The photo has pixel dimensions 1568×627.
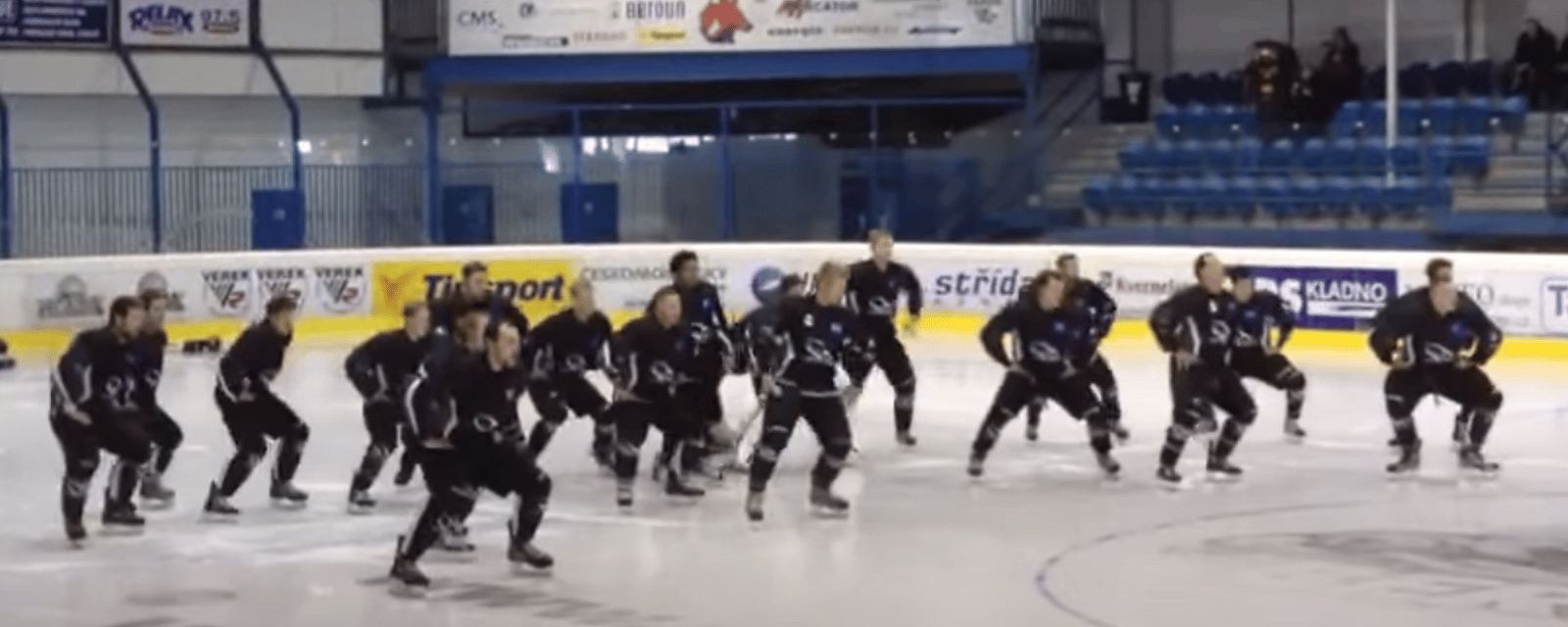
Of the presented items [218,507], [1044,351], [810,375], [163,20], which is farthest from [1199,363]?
[163,20]

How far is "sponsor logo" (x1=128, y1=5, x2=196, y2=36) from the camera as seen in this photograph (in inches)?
1436

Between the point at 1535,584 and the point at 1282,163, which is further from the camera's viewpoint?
the point at 1282,163

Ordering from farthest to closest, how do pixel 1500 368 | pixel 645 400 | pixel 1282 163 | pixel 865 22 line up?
pixel 865 22 < pixel 1282 163 < pixel 1500 368 < pixel 645 400

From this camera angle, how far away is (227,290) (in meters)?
30.6

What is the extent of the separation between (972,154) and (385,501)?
18.9 meters

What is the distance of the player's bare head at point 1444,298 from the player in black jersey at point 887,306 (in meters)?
4.09

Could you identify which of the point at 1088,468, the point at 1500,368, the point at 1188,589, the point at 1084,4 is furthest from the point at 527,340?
the point at 1084,4

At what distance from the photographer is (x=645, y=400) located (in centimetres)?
1714

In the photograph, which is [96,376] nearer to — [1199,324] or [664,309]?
[664,309]

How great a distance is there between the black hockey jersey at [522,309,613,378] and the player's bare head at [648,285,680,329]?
0.88 m

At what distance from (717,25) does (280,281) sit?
31.0 ft

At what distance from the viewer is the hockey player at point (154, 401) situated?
1594 centimetres

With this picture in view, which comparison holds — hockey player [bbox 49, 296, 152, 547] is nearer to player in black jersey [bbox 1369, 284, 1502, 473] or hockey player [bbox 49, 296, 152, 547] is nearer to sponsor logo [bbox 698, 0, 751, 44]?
player in black jersey [bbox 1369, 284, 1502, 473]

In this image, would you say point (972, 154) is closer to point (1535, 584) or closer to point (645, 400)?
point (645, 400)
